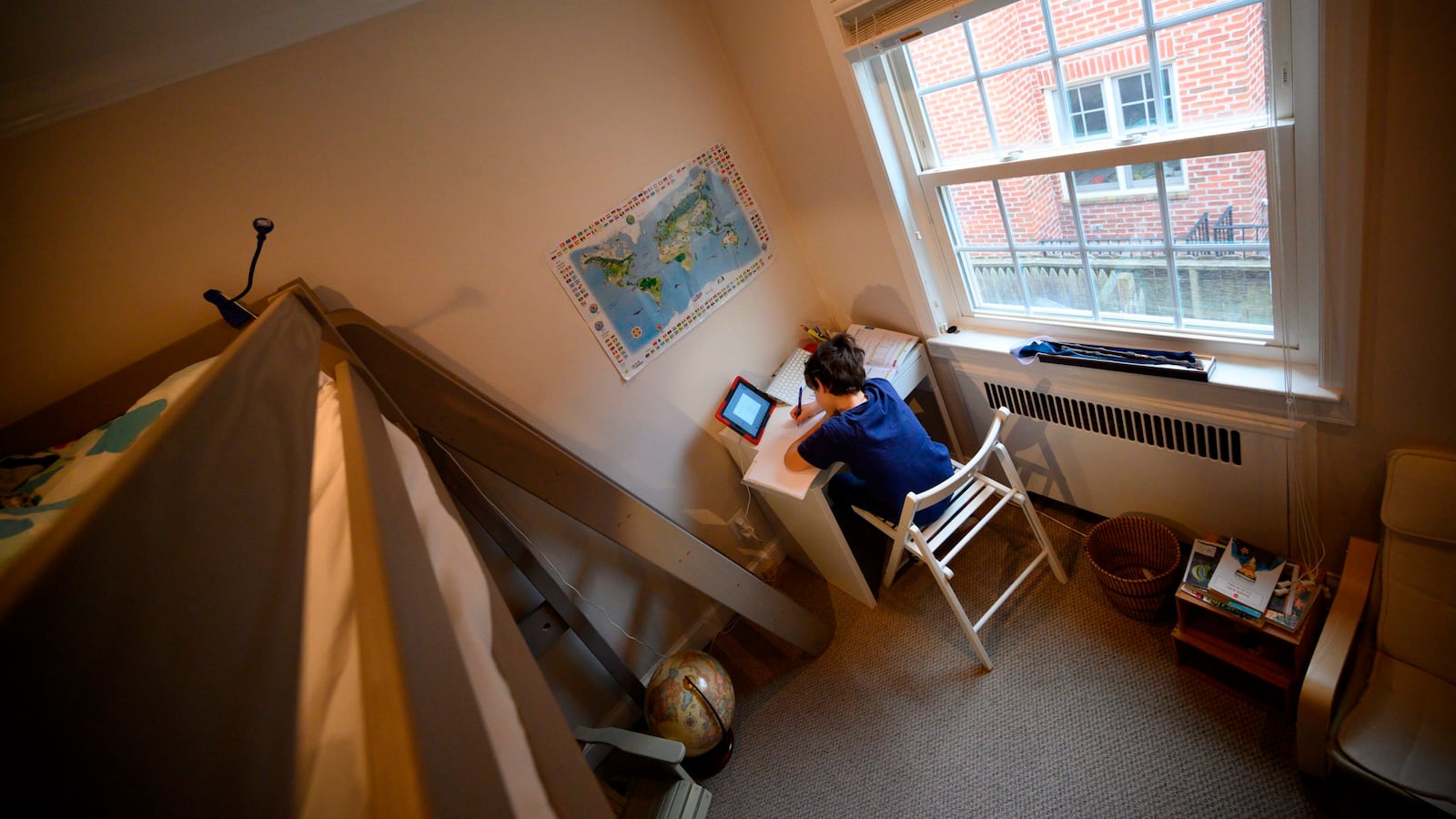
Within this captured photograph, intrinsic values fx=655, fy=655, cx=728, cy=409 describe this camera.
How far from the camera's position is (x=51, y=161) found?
134 cm

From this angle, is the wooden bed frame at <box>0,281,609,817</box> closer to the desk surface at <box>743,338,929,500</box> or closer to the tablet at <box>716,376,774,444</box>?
the desk surface at <box>743,338,929,500</box>

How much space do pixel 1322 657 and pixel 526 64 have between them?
8.15 ft

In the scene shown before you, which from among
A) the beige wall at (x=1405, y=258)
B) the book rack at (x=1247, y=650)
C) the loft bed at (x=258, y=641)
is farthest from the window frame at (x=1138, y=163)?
the loft bed at (x=258, y=641)

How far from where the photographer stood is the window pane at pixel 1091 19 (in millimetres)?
1476

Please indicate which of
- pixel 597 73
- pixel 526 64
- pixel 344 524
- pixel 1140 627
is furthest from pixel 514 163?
pixel 1140 627

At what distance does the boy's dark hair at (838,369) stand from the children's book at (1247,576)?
1.07 m

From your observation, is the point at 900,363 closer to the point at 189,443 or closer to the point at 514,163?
the point at 514,163

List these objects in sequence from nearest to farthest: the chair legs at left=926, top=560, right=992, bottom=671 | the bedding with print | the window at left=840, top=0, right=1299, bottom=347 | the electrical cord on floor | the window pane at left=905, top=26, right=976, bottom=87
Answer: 1. the bedding with print
2. the window at left=840, top=0, right=1299, bottom=347
3. the window pane at left=905, top=26, right=976, bottom=87
4. the chair legs at left=926, top=560, right=992, bottom=671
5. the electrical cord on floor

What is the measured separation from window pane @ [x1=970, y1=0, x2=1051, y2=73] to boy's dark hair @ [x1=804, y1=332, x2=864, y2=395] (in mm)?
866

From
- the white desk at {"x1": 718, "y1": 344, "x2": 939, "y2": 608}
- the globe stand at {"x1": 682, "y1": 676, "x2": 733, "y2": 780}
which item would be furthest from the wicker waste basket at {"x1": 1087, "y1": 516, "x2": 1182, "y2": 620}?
the globe stand at {"x1": 682, "y1": 676, "x2": 733, "y2": 780}

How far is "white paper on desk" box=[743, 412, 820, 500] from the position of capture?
208 cm

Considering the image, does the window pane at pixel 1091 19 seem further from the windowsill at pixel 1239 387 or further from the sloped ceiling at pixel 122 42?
the sloped ceiling at pixel 122 42

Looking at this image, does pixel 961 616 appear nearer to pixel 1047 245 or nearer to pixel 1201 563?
pixel 1201 563

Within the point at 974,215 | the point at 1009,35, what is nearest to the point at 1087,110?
the point at 1009,35
